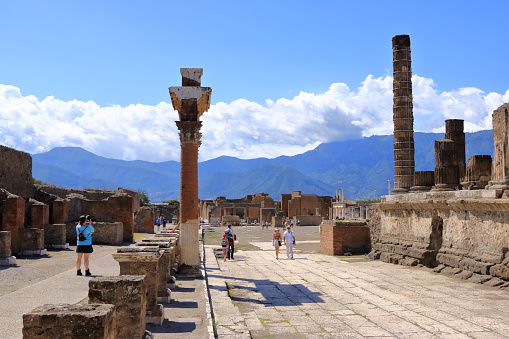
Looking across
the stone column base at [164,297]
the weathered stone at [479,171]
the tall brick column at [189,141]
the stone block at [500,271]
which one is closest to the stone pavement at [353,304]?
the stone block at [500,271]

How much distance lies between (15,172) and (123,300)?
14.4m

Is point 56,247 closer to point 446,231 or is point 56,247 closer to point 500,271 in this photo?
point 446,231

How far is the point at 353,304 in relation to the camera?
863 centimetres

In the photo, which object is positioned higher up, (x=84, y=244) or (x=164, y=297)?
(x=84, y=244)

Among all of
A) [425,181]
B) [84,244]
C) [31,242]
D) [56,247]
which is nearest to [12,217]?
[31,242]

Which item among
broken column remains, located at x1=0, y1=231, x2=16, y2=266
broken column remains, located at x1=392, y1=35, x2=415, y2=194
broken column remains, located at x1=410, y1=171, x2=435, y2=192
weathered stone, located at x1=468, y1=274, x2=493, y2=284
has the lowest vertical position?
weathered stone, located at x1=468, y1=274, x2=493, y2=284

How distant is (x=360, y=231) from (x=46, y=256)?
34.8 ft

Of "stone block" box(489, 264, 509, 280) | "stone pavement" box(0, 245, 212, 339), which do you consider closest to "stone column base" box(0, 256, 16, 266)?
"stone pavement" box(0, 245, 212, 339)

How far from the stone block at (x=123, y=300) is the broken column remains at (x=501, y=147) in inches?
345

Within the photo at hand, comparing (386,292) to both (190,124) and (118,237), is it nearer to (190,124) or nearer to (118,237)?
(190,124)

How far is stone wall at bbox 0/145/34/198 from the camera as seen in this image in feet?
56.1

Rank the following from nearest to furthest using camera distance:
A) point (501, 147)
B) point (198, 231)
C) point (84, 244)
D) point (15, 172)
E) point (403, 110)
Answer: point (84, 244), point (501, 147), point (198, 231), point (15, 172), point (403, 110)

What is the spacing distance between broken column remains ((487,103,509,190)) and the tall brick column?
6580 millimetres

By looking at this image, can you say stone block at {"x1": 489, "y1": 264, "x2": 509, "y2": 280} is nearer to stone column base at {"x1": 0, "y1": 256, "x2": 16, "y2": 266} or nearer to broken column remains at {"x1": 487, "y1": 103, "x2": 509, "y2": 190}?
broken column remains at {"x1": 487, "y1": 103, "x2": 509, "y2": 190}
